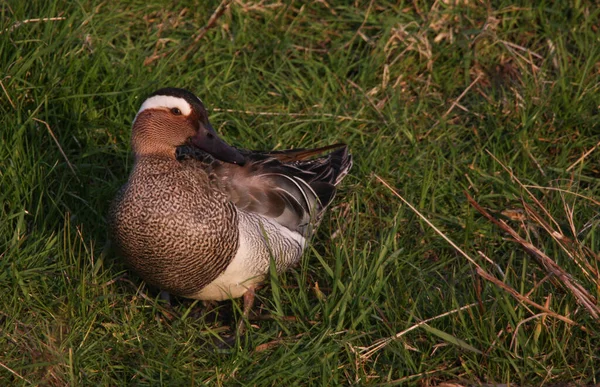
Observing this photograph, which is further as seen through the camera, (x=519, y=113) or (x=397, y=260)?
(x=519, y=113)

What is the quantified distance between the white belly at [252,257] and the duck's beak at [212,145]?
0.85 feet

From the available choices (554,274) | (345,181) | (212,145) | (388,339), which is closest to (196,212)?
(212,145)

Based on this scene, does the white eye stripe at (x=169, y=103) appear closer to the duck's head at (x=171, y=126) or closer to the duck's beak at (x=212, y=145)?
the duck's head at (x=171, y=126)

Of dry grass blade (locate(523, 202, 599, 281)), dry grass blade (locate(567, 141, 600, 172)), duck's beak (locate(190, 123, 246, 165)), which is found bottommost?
dry grass blade (locate(567, 141, 600, 172))

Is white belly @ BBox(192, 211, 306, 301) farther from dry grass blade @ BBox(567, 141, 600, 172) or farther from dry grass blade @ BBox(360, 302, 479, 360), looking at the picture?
dry grass blade @ BBox(567, 141, 600, 172)

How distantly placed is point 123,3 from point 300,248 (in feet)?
6.64

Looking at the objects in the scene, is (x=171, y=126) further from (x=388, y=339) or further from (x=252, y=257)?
(x=388, y=339)

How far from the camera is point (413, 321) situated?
3.53 metres

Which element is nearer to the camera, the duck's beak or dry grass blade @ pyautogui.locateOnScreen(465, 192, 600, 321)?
dry grass blade @ pyautogui.locateOnScreen(465, 192, 600, 321)

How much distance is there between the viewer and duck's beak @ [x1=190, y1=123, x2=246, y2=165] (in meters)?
3.78

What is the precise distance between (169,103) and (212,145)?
0.25 m

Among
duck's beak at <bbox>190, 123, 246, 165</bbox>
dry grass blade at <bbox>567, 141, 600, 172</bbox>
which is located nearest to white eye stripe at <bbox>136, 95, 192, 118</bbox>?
duck's beak at <bbox>190, 123, 246, 165</bbox>

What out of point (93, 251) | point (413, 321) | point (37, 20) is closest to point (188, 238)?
point (93, 251)

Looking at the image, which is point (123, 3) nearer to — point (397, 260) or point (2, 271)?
point (2, 271)
